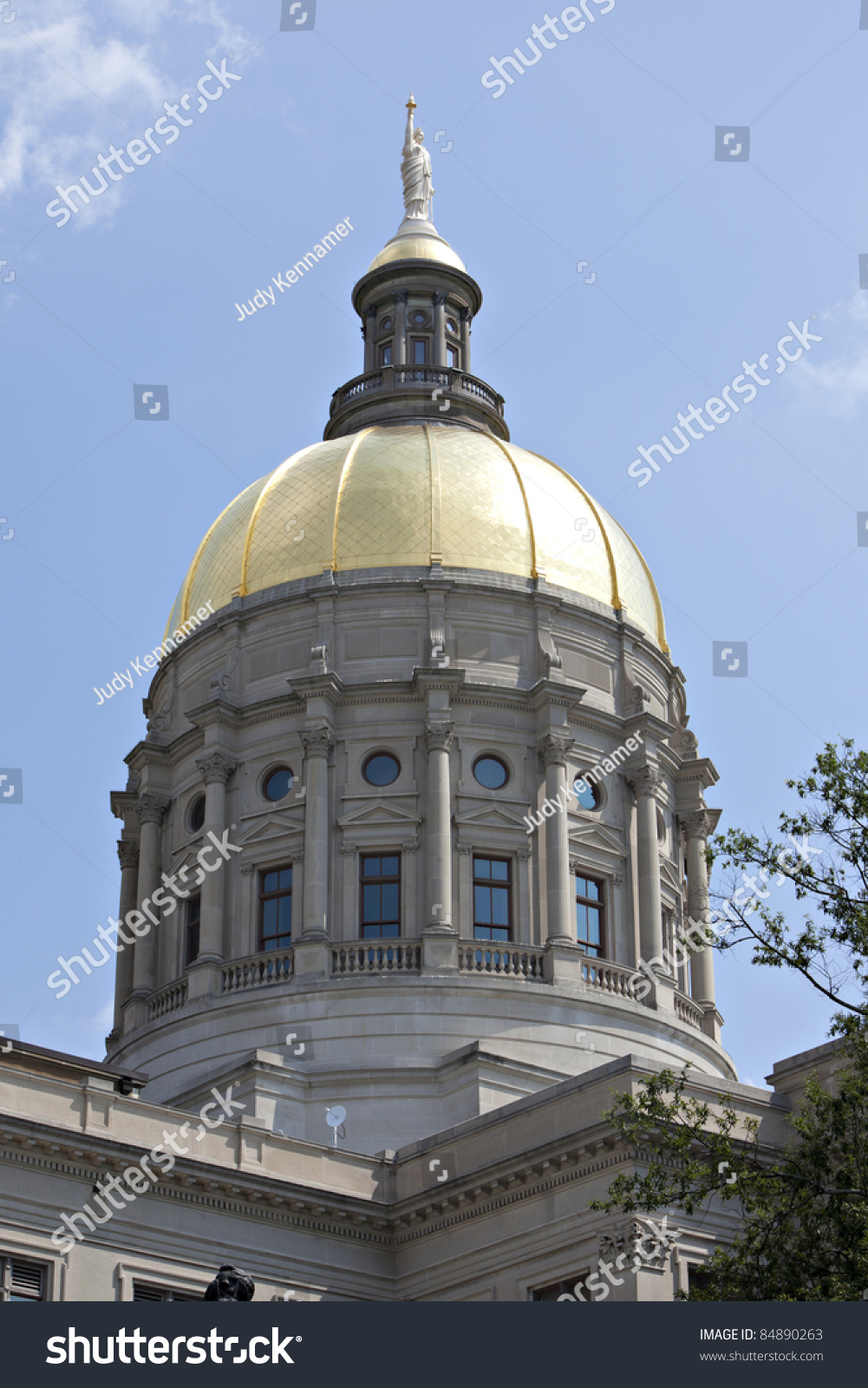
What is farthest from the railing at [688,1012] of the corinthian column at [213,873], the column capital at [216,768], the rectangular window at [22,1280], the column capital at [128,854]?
the rectangular window at [22,1280]

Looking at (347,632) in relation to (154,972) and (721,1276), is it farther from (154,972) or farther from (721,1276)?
(721,1276)

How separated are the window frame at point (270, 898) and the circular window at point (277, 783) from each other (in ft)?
6.24

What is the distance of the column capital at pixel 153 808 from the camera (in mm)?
54625

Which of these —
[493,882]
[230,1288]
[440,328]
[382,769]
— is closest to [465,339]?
[440,328]

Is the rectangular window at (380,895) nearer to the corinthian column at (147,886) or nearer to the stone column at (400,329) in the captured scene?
the corinthian column at (147,886)

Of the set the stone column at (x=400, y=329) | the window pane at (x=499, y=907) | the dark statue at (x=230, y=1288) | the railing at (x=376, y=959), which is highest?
the stone column at (x=400, y=329)

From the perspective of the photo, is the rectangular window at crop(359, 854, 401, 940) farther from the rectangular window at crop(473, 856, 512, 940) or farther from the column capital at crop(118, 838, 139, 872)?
the column capital at crop(118, 838, 139, 872)

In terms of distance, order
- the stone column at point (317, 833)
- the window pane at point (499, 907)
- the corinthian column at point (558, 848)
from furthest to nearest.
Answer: the window pane at point (499, 907) → the corinthian column at point (558, 848) → the stone column at point (317, 833)

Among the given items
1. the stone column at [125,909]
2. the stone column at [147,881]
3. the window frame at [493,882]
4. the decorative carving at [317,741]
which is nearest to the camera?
the window frame at [493,882]

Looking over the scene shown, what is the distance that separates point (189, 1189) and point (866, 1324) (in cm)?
1723

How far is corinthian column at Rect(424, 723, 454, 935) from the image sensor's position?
48625 millimetres

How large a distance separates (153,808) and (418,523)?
10230 mm

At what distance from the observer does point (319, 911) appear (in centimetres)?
4897

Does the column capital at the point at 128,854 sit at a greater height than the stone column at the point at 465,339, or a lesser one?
lesser
